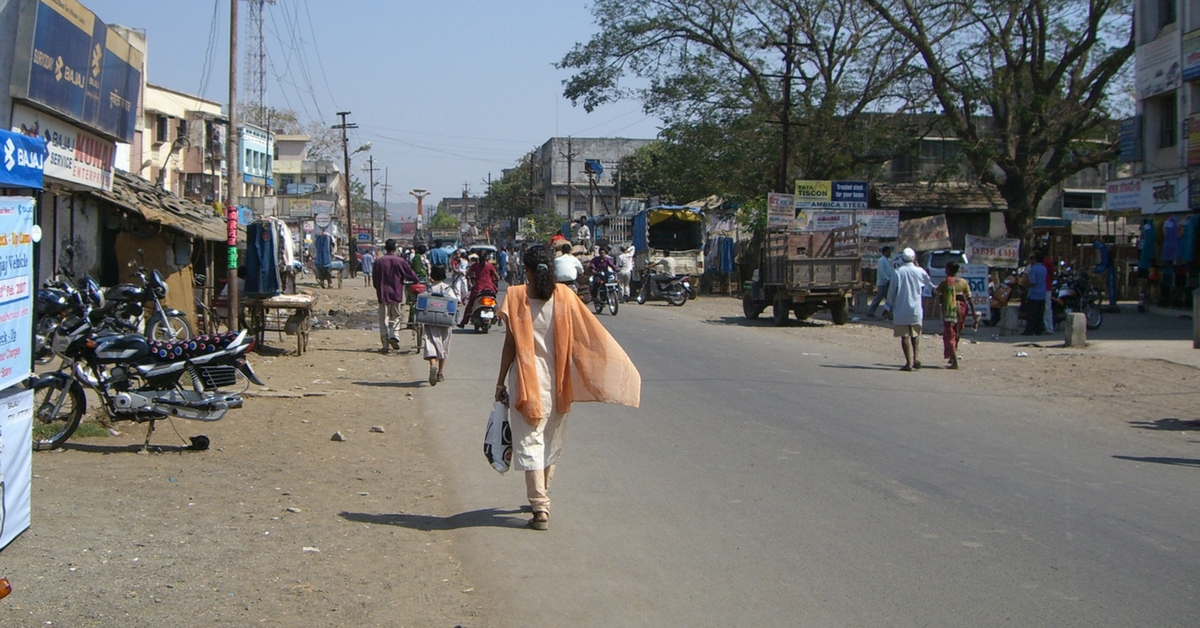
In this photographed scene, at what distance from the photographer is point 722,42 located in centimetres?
3878

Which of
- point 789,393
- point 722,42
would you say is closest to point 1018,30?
point 722,42

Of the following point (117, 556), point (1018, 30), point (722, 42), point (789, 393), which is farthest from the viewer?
point (722, 42)

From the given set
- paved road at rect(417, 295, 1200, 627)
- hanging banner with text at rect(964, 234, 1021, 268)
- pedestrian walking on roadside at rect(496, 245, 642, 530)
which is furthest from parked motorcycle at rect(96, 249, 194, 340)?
hanging banner with text at rect(964, 234, 1021, 268)

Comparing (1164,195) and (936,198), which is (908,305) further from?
(936,198)

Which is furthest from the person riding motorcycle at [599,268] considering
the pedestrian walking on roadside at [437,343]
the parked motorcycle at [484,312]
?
the pedestrian walking on roadside at [437,343]

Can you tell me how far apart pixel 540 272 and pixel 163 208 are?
40.9 ft

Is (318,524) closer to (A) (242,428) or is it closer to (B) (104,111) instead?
(A) (242,428)

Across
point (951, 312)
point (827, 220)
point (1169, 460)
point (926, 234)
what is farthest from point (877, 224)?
point (1169, 460)

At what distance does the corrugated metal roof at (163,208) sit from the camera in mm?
15492

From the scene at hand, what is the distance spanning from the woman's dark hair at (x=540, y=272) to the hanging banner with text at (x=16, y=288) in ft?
8.66

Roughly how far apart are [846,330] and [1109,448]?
1304 centimetres

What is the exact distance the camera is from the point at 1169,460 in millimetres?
8484

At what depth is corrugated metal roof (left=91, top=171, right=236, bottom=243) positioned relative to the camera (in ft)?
50.8

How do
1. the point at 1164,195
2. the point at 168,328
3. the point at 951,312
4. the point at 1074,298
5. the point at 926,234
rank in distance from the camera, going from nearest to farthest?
1. the point at 168,328
2. the point at 951,312
3. the point at 1074,298
4. the point at 1164,195
5. the point at 926,234
